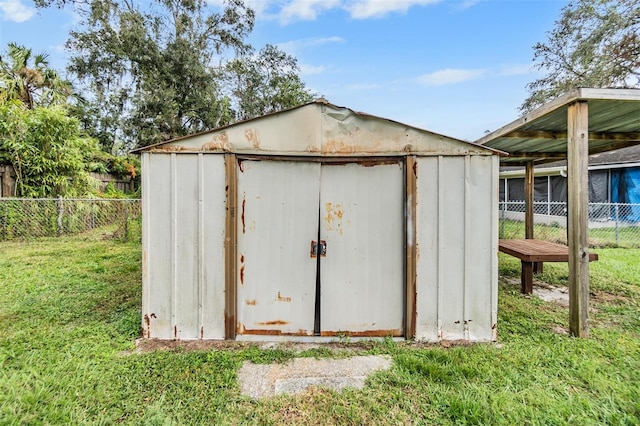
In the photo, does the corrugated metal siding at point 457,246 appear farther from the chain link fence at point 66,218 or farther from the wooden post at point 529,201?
the chain link fence at point 66,218

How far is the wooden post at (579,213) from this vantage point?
2.99 m

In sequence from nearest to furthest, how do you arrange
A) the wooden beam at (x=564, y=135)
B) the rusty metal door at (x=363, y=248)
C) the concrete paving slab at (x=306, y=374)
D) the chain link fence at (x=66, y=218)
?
the concrete paving slab at (x=306, y=374) → the rusty metal door at (x=363, y=248) → the wooden beam at (x=564, y=135) → the chain link fence at (x=66, y=218)

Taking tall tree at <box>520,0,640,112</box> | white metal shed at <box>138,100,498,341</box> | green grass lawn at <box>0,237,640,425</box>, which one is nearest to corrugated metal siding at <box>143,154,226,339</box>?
white metal shed at <box>138,100,498,341</box>

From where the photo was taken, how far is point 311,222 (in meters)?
3.13

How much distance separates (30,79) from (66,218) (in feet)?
23.1

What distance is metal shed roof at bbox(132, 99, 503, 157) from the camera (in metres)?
3.00

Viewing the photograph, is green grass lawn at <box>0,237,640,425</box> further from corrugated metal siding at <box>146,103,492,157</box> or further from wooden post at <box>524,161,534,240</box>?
wooden post at <box>524,161,534,240</box>

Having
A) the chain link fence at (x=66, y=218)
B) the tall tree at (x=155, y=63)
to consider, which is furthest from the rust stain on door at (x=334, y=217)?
the tall tree at (x=155, y=63)

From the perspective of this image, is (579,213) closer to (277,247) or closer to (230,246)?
(277,247)

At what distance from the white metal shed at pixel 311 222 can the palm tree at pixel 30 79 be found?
1098 centimetres

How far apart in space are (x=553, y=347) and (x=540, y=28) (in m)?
17.3

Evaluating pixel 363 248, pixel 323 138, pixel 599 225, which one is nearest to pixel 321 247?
pixel 363 248

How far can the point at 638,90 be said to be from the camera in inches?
114

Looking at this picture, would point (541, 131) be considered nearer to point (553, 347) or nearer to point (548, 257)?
point (548, 257)
